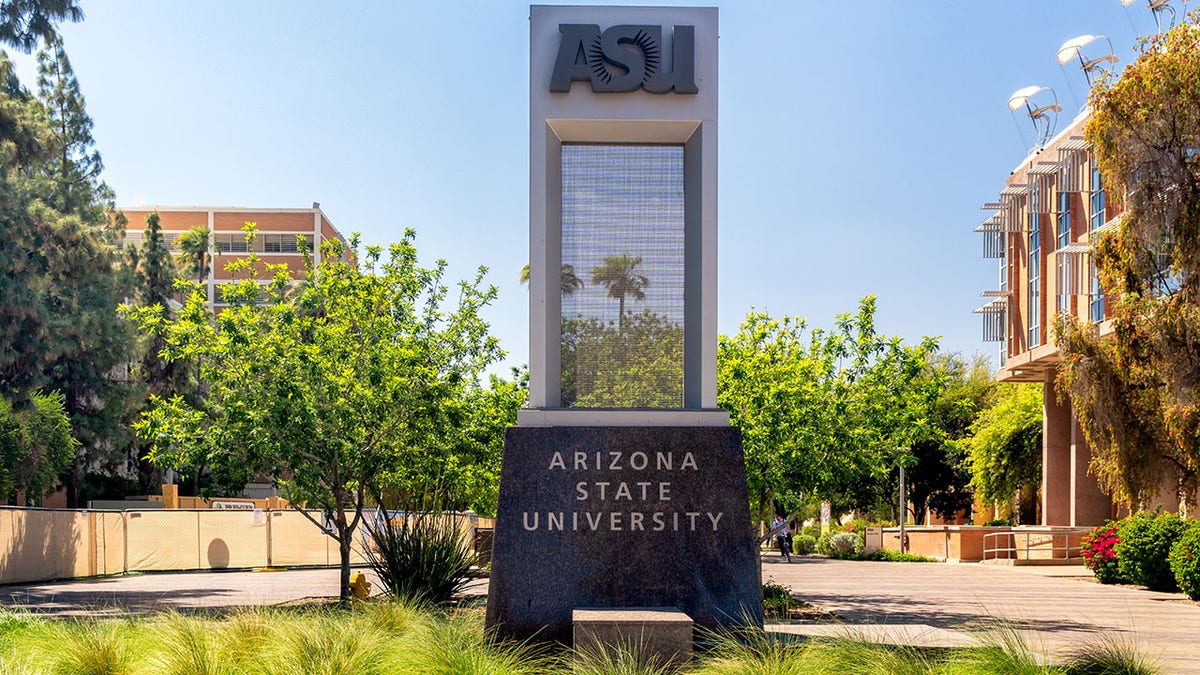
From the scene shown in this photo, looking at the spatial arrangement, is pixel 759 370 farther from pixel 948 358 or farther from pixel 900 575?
pixel 948 358

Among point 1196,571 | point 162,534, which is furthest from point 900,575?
point 162,534

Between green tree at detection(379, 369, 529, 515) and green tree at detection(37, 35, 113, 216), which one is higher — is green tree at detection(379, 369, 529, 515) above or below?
below

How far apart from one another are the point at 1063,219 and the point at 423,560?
113ft

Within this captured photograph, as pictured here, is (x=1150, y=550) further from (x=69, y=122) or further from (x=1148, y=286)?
(x=69, y=122)

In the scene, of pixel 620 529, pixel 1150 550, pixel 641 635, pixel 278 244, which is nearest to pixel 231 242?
pixel 278 244

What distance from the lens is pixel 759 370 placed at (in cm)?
2166

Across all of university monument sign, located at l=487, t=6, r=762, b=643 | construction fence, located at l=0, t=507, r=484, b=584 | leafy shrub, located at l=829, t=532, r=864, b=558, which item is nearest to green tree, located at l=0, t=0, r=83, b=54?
construction fence, located at l=0, t=507, r=484, b=584

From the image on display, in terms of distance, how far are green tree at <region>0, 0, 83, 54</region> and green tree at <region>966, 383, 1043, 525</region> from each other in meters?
38.6

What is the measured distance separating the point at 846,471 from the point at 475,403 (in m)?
7.00

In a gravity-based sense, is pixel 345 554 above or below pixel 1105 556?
above

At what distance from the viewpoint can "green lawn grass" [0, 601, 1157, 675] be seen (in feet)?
27.4

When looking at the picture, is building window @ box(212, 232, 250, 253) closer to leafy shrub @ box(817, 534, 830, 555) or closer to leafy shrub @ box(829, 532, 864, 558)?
leafy shrub @ box(817, 534, 830, 555)

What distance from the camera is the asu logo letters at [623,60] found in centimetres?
1199

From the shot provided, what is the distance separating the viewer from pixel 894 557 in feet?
159
